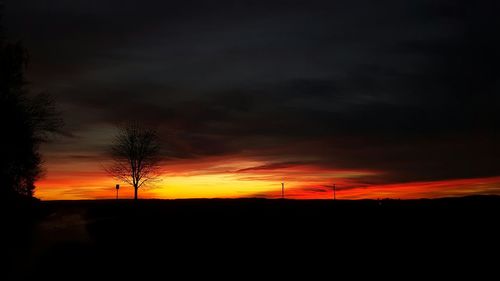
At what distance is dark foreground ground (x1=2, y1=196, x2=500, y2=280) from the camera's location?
17016mm

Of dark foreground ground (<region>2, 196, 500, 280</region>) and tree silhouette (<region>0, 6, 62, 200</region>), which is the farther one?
tree silhouette (<region>0, 6, 62, 200</region>)

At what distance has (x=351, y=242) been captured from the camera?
2302cm

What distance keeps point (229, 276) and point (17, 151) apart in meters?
30.0

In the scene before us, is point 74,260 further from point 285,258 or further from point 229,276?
point 285,258

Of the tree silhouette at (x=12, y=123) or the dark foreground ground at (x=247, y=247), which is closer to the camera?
the dark foreground ground at (x=247, y=247)

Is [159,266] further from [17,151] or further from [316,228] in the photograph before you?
[17,151]

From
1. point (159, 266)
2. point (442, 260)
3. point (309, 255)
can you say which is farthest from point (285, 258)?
point (442, 260)

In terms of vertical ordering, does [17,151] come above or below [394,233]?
above

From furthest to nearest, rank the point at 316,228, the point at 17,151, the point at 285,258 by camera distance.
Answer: the point at 17,151 < the point at 316,228 < the point at 285,258

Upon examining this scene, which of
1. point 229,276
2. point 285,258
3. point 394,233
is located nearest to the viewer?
point 229,276

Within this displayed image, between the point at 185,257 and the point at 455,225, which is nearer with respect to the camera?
the point at 185,257

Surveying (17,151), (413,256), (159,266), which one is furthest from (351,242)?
(17,151)

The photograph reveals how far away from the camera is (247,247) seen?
21625mm

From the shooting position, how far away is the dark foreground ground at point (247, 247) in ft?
55.8
